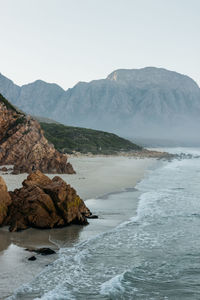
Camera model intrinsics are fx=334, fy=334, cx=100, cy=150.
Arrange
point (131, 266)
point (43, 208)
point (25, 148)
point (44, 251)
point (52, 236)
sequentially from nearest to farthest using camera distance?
1. point (131, 266)
2. point (44, 251)
3. point (52, 236)
4. point (43, 208)
5. point (25, 148)

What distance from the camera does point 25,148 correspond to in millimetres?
49562

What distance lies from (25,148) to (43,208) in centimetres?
3140

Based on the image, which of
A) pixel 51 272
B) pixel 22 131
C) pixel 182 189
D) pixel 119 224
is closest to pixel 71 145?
pixel 22 131

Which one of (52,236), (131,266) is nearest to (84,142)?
(52,236)

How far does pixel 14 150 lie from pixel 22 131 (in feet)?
12.0

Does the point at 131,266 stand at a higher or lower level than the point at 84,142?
lower

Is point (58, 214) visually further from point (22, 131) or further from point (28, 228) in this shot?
point (22, 131)

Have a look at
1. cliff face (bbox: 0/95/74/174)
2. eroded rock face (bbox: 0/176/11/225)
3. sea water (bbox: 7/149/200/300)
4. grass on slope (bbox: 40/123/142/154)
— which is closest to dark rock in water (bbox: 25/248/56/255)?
sea water (bbox: 7/149/200/300)

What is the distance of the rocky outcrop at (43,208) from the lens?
1891cm

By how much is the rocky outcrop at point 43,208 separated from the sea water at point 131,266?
2600 millimetres

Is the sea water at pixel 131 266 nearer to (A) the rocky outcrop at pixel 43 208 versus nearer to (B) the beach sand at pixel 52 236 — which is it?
(B) the beach sand at pixel 52 236

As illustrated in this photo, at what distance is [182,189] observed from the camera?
3650 centimetres

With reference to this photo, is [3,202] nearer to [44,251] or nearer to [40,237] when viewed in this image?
[40,237]

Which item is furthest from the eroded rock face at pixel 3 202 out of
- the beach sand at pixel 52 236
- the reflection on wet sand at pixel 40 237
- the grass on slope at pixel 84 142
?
the grass on slope at pixel 84 142
